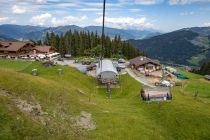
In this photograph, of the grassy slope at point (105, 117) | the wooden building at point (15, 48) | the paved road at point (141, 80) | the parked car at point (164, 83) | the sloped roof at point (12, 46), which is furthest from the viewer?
the sloped roof at point (12, 46)

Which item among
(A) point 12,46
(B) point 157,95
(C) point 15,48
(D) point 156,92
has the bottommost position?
(B) point 157,95

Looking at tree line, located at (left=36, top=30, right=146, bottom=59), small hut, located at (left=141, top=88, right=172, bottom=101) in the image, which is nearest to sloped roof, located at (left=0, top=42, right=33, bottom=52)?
tree line, located at (left=36, top=30, right=146, bottom=59)

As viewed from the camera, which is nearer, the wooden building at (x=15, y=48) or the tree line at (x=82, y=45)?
the wooden building at (x=15, y=48)

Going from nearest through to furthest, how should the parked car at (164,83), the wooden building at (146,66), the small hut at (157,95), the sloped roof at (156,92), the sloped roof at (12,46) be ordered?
the small hut at (157,95)
the sloped roof at (156,92)
the parked car at (164,83)
the wooden building at (146,66)
the sloped roof at (12,46)

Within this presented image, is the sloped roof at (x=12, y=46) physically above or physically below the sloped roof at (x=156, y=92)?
above

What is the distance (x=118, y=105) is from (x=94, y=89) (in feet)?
76.5

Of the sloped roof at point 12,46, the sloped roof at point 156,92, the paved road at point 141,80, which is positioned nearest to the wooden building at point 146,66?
the paved road at point 141,80

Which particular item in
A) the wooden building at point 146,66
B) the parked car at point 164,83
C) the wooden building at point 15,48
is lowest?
the parked car at point 164,83

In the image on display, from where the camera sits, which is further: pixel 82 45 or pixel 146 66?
pixel 82 45

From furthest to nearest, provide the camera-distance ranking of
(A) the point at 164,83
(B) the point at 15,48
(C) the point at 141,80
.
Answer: (B) the point at 15,48 → (C) the point at 141,80 → (A) the point at 164,83

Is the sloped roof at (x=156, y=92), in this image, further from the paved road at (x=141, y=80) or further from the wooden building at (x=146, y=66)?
the wooden building at (x=146, y=66)

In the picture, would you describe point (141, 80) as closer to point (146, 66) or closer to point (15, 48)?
point (146, 66)

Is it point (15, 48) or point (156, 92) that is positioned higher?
point (15, 48)

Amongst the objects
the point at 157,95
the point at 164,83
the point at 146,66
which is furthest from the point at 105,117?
the point at 146,66
